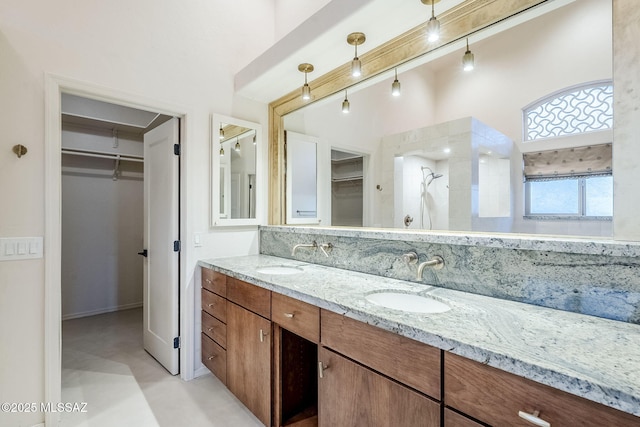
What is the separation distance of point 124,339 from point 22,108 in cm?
234

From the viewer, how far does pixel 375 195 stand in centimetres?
233

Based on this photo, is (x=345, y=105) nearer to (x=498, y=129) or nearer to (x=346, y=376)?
(x=498, y=129)

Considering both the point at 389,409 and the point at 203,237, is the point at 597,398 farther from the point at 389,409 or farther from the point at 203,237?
the point at 203,237

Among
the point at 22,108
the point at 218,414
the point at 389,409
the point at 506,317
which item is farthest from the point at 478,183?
the point at 22,108

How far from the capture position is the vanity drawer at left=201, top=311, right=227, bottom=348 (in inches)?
84.3

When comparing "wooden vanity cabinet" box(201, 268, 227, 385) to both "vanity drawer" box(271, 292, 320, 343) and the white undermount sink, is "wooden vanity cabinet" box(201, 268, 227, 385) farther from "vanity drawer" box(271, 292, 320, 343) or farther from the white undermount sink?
"vanity drawer" box(271, 292, 320, 343)

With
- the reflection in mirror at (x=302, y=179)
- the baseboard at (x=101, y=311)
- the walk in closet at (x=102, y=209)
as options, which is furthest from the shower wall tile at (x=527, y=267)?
the baseboard at (x=101, y=311)

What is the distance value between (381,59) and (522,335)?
180 centimetres

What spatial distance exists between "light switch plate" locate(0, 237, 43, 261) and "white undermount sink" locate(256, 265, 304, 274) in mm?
1260

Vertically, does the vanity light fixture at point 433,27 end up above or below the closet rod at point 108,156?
above

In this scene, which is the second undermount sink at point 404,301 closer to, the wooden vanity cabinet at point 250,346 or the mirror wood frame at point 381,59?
the wooden vanity cabinet at point 250,346

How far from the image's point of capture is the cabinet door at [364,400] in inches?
40.0

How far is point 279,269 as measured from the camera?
87.1 inches

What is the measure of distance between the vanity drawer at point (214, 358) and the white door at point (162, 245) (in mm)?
245
